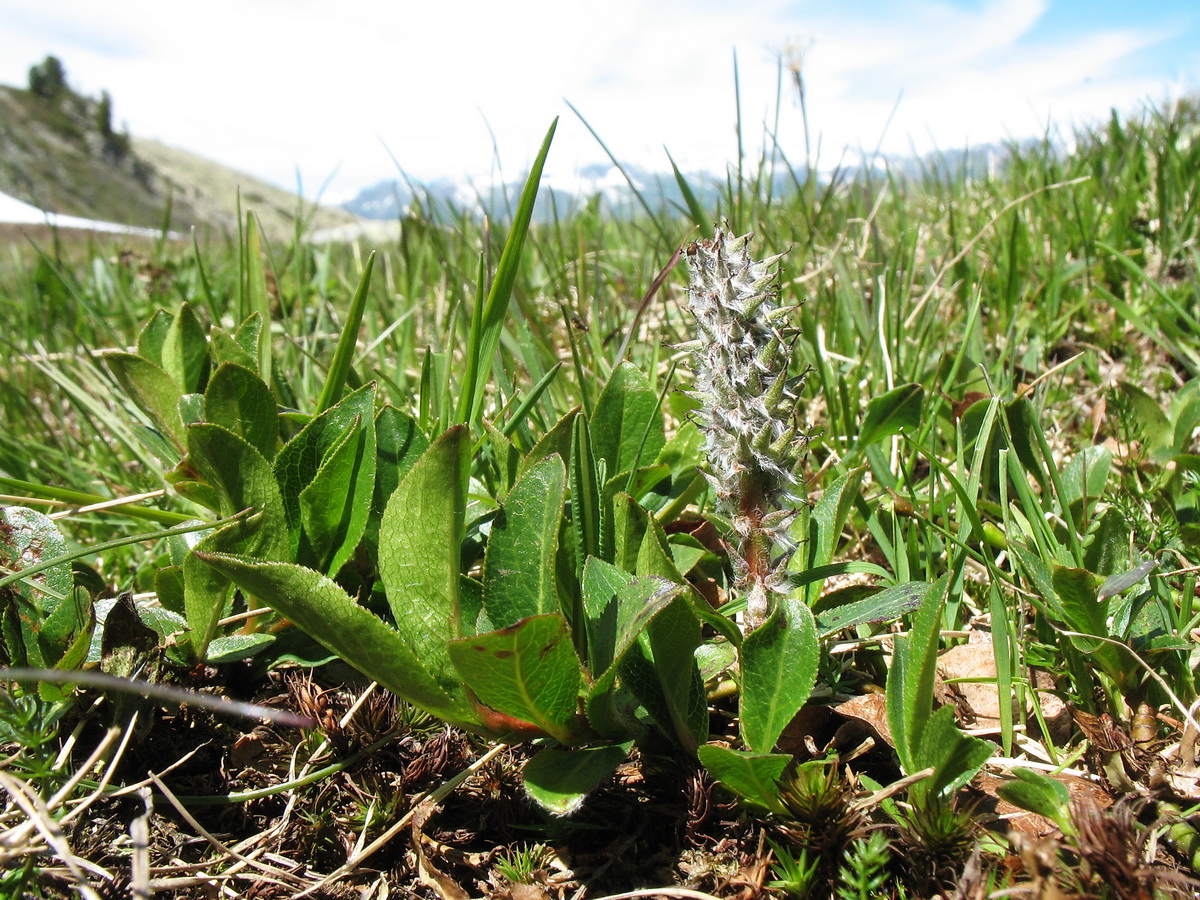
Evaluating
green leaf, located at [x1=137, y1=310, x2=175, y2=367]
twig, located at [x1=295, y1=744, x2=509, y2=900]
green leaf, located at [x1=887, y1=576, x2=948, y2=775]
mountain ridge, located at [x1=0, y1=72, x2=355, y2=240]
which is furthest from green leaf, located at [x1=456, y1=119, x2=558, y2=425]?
mountain ridge, located at [x1=0, y1=72, x2=355, y2=240]

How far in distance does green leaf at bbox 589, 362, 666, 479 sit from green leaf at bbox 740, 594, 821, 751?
1.92 ft

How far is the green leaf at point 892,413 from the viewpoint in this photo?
1.64 meters

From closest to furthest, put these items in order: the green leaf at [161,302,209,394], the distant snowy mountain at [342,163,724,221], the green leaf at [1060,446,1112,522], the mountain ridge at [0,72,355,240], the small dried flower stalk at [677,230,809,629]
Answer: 1. the small dried flower stalk at [677,230,809,629]
2. the green leaf at [1060,446,1112,522]
3. the green leaf at [161,302,209,394]
4. the distant snowy mountain at [342,163,724,221]
5. the mountain ridge at [0,72,355,240]

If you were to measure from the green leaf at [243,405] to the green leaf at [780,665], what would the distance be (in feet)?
3.66

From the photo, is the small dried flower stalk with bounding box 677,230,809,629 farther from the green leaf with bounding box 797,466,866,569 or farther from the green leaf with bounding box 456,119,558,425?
the green leaf with bounding box 456,119,558,425

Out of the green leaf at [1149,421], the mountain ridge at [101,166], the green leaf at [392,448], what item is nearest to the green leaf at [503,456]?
the green leaf at [392,448]

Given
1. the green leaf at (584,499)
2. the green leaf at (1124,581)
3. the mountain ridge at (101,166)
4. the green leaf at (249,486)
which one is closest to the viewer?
the green leaf at (1124,581)

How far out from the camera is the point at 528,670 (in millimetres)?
1092

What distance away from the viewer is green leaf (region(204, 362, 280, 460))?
1697 millimetres

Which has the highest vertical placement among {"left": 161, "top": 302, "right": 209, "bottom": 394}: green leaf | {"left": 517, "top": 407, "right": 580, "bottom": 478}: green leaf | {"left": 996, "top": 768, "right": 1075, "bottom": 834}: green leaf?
{"left": 161, "top": 302, "right": 209, "bottom": 394}: green leaf

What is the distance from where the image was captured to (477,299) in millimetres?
1529

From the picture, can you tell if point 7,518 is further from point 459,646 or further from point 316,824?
point 459,646

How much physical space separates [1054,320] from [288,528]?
267 centimetres

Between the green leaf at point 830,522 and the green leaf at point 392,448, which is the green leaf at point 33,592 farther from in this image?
the green leaf at point 830,522
